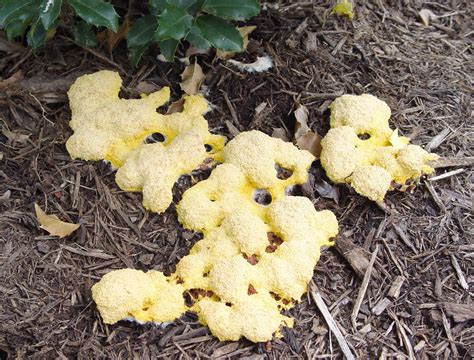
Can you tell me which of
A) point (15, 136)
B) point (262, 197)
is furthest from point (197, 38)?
point (15, 136)

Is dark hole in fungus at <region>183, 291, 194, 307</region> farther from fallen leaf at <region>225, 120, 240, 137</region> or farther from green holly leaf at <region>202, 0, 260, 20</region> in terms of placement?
green holly leaf at <region>202, 0, 260, 20</region>

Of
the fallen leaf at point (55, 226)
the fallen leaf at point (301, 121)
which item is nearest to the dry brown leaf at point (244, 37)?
the fallen leaf at point (301, 121)

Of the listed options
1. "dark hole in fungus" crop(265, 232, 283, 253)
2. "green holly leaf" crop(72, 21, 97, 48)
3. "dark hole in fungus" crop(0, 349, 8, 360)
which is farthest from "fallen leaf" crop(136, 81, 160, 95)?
"dark hole in fungus" crop(0, 349, 8, 360)

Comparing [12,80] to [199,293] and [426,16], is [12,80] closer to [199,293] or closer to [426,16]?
[199,293]

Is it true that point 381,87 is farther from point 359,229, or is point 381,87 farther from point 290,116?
point 359,229

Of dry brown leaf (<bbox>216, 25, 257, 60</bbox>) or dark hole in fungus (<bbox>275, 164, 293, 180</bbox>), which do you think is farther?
dry brown leaf (<bbox>216, 25, 257, 60</bbox>)

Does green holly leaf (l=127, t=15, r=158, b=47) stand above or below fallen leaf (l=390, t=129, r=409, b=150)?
above
